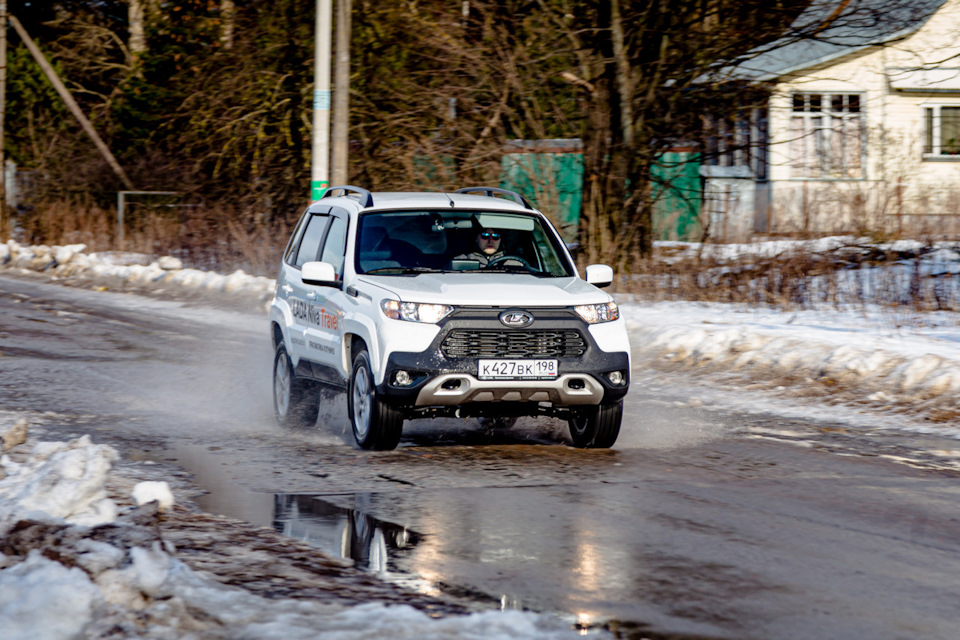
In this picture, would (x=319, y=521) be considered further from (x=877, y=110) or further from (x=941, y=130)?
(x=941, y=130)

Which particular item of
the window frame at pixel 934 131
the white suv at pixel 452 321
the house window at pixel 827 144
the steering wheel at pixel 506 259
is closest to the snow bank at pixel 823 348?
the white suv at pixel 452 321

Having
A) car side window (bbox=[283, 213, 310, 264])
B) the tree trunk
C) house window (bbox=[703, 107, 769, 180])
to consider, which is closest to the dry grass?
the tree trunk

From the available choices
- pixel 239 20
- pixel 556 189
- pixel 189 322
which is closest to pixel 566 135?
pixel 556 189

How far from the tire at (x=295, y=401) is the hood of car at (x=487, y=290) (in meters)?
1.55

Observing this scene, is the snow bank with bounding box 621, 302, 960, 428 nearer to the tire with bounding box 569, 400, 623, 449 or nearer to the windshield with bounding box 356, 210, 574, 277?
the tire with bounding box 569, 400, 623, 449

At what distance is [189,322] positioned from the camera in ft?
60.0

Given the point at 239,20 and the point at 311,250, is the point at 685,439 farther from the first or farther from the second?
Answer: the point at 239,20

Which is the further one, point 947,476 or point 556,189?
point 556,189

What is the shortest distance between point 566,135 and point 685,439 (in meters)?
12.8

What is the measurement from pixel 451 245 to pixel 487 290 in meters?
0.99

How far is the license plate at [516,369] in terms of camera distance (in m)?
8.38

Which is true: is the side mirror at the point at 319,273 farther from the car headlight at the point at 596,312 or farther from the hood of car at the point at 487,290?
the car headlight at the point at 596,312

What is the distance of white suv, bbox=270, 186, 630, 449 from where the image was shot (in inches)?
330

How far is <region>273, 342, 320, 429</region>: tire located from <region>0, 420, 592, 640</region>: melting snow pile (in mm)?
4527
